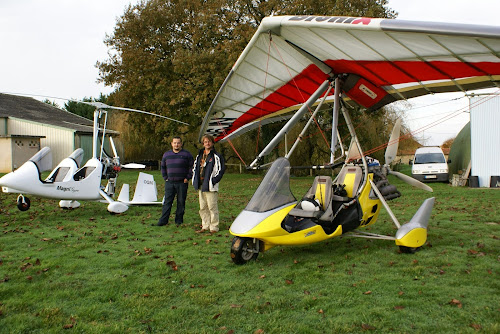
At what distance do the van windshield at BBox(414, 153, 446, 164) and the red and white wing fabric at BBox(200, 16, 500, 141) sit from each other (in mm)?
12989

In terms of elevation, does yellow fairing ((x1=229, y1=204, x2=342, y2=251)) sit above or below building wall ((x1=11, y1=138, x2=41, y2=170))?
below

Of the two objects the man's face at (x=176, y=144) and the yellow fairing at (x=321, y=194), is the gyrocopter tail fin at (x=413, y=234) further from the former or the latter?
the man's face at (x=176, y=144)

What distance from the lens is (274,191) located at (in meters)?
4.87

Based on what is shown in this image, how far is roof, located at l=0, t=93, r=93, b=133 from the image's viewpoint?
2611 cm

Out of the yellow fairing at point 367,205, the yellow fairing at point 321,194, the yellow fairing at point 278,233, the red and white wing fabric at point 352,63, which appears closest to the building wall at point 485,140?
the red and white wing fabric at point 352,63

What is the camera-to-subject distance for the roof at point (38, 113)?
2611 centimetres

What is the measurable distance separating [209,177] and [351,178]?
256cm

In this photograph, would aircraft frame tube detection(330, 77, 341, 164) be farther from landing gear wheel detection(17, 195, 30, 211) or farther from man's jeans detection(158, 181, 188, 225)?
landing gear wheel detection(17, 195, 30, 211)

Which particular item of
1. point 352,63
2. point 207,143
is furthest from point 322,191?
point 207,143

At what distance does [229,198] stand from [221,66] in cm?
785

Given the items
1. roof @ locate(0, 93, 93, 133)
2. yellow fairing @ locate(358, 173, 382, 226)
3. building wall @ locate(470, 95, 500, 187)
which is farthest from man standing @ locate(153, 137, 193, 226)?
roof @ locate(0, 93, 93, 133)

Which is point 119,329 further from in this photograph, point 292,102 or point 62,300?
point 292,102

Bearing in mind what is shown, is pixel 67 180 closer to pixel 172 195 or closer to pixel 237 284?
pixel 172 195

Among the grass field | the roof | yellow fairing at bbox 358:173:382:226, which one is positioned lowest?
the grass field
